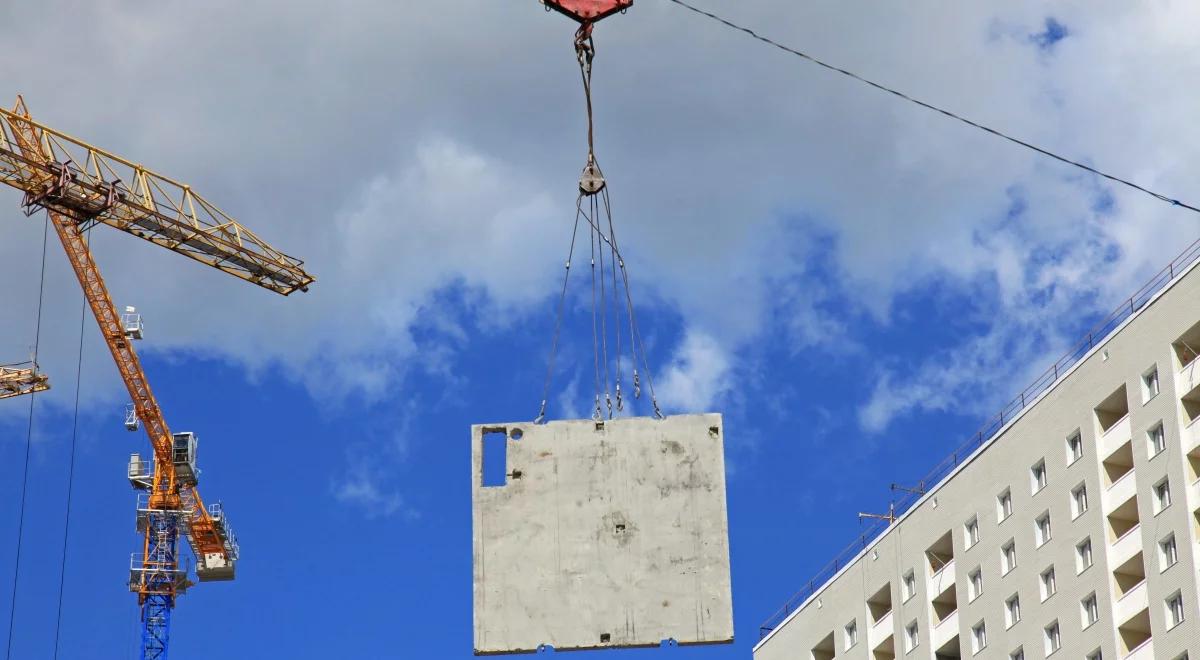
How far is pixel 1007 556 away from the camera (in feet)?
217

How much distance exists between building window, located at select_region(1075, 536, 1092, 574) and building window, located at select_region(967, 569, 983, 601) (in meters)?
4.75

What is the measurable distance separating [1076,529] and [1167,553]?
3926 millimetres

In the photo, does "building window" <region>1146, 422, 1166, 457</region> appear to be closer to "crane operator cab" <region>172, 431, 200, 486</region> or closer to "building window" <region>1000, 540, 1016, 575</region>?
"building window" <region>1000, 540, 1016, 575</region>

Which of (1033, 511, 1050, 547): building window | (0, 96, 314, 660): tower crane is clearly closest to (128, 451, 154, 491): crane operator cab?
(0, 96, 314, 660): tower crane

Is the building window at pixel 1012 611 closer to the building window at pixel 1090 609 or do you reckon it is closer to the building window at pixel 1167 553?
the building window at pixel 1090 609

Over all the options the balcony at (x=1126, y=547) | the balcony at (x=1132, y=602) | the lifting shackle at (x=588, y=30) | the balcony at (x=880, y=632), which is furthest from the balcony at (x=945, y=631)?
the lifting shackle at (x=588, y=30)

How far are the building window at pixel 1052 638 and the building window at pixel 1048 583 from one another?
948 mm

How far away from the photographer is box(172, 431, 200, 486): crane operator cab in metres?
119

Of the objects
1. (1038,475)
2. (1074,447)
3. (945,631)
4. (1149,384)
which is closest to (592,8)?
(1149,384)

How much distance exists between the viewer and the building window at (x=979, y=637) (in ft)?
218

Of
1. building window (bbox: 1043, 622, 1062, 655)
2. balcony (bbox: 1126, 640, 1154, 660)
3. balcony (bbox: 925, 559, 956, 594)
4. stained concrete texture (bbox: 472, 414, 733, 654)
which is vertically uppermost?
balcony (bbox: 925, 559, 956, 594)

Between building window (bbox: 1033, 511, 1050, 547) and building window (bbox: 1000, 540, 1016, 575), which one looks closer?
building window (bbox: 1033, 511, 1050, 547)

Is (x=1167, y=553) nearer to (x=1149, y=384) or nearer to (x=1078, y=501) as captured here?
(x=1078, y=501)

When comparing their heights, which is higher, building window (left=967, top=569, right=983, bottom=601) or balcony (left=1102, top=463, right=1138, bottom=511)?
balcony (left=1102, top=463, right=1138, bottom=511)
